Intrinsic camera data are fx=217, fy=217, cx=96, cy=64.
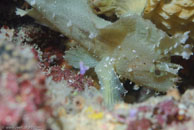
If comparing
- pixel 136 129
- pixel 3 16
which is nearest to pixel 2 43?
pixel 136 129

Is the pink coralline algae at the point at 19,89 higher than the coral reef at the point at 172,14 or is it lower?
lower

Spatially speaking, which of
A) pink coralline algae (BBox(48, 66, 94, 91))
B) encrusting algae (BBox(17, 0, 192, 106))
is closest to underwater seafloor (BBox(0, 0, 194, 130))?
encrusting algae (BBox(17, 0, 192, 106))

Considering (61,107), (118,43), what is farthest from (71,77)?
(61,107)

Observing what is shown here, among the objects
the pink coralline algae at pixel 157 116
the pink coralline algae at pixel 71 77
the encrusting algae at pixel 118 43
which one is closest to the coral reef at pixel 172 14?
the encrusting algae at pixel 118 43

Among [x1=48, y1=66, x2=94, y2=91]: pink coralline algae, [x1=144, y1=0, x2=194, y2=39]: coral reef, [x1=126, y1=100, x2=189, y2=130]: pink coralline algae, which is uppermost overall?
[x1=144, y1=0, x2=194, y2=39]: coral reef

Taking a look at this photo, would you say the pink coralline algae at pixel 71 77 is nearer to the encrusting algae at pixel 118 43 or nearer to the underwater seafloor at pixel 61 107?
the encrusting algae at pixel 118 43

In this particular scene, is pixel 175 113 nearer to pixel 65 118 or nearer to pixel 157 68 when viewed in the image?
pixel 65 118

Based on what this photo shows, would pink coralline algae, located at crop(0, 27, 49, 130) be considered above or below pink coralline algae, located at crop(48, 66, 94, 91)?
above

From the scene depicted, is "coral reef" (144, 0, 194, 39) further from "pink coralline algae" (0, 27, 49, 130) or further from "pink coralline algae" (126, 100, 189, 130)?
"pink coralline algae" (0, 27, 49, 130)

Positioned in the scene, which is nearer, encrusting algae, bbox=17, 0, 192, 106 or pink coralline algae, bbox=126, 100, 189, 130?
pink coralline algae, bbox=126, 100, 189, 130
